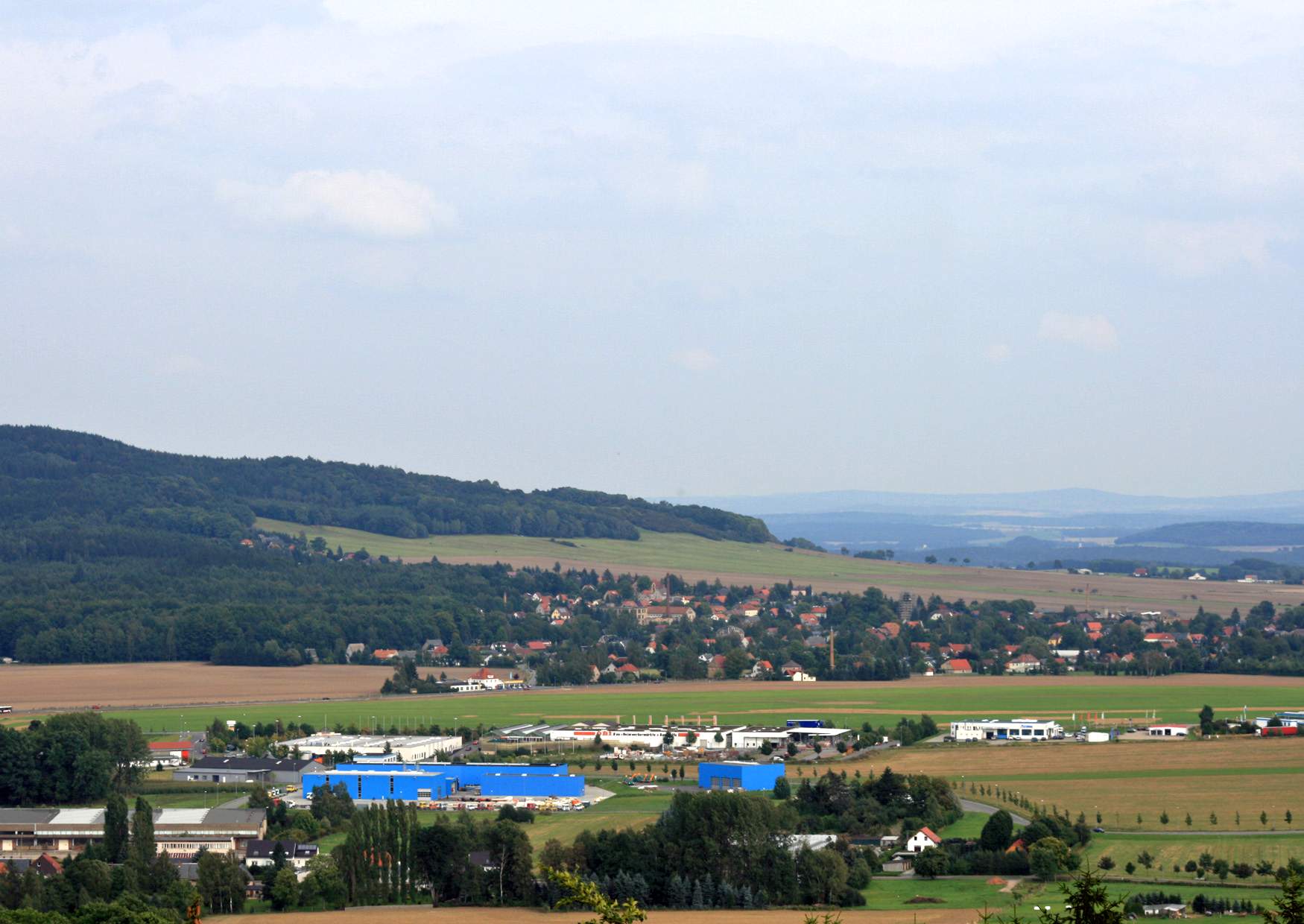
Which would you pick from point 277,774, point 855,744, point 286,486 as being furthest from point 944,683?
point 286,486

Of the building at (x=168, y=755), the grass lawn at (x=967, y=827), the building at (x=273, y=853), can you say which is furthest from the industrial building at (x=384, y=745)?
the grass lawn at (x=967, y=827)

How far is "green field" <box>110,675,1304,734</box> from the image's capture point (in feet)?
245

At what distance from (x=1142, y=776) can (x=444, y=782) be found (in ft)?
66.9

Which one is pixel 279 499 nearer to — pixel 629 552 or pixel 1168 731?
pixel 629 552

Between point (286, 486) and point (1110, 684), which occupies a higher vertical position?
point (286, 486)

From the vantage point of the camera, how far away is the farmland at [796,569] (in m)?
133

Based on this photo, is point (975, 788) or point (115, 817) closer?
point (115, 817)

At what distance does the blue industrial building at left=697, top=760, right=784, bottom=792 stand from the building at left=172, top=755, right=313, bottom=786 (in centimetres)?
1294

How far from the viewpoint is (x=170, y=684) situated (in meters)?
90.4

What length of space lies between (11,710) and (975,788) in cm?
4165

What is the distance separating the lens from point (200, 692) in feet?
288

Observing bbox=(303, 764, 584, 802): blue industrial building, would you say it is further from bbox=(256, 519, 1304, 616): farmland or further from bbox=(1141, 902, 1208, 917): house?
bbox=(256, 519, 1304, 616): farmland

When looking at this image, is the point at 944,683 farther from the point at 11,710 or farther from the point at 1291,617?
the point at 11,710

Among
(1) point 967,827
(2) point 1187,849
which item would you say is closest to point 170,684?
(1) point 967,827
